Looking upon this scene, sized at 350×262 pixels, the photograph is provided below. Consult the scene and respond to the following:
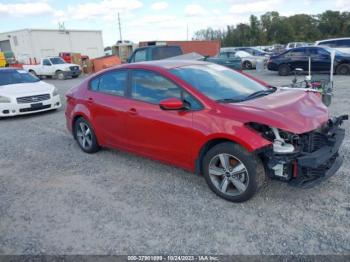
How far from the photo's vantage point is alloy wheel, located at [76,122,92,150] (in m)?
5.57

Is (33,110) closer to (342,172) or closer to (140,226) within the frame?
(140,226)

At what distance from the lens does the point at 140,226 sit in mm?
3346

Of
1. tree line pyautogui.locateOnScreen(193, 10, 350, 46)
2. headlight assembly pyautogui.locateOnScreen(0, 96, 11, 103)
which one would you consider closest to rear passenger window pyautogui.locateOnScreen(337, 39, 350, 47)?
headlight assembly pyautogui.locateOnScreen(0, 96, 11, 103)

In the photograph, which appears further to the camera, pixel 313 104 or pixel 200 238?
pixel 313 104

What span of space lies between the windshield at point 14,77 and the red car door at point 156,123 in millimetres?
6780

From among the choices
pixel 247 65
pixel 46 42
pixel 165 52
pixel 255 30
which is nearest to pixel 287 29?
pixel 255 30

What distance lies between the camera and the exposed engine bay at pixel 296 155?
3.29m

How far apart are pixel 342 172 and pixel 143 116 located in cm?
277

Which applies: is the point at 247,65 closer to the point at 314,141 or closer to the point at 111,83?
the point at 111,83

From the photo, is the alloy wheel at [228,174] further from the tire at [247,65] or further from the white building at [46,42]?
the white building at [46,42]

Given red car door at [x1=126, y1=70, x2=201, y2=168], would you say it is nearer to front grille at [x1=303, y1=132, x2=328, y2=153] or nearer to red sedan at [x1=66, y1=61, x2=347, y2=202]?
red sedan at [x1=66, y1=61, x2=347, y2=202]

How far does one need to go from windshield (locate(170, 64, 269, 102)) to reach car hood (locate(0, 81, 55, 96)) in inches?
250

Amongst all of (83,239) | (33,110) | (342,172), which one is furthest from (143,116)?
(33,110)

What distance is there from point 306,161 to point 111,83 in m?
3.09
